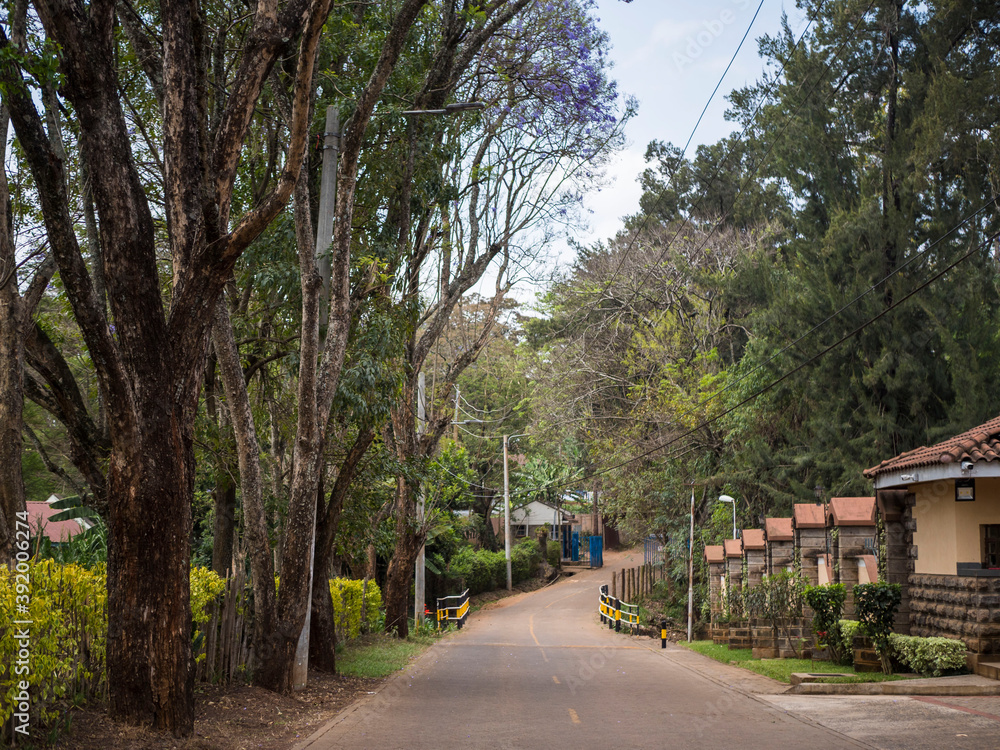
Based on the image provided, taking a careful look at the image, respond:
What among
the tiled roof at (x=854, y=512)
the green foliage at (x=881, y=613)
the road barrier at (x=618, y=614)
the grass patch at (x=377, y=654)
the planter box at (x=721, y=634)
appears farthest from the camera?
the road barrier at (x=618, y=614)

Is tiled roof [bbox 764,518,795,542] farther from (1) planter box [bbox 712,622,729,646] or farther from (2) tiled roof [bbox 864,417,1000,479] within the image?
(2) tiled roof [bbox 864,417,1000,479]

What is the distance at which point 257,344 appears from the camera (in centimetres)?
1638

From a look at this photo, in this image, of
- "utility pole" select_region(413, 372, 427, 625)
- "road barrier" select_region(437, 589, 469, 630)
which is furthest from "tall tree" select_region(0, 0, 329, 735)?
"road barrier" select_region(437, 589, 469, 630)

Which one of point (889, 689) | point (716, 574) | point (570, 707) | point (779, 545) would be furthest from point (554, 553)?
point (570, 707)

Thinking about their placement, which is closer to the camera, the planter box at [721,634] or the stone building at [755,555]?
the stone building at [755,555]

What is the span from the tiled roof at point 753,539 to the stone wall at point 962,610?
6513mm

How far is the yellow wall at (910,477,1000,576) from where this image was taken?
13695 mm

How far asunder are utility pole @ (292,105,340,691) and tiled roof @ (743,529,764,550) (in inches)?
494

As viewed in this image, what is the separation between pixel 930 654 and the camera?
43.9 feet

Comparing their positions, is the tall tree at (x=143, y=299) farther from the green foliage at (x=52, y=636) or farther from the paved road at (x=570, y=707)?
the paved road at (x=570, y=707)

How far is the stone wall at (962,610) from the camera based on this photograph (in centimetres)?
1302

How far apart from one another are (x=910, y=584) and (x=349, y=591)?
38.3 feet

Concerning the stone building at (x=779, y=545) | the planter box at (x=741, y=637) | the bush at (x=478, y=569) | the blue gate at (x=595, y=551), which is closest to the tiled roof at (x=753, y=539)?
the stone building at (x=779, y=545)

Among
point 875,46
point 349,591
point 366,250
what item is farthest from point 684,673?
point 875,46
